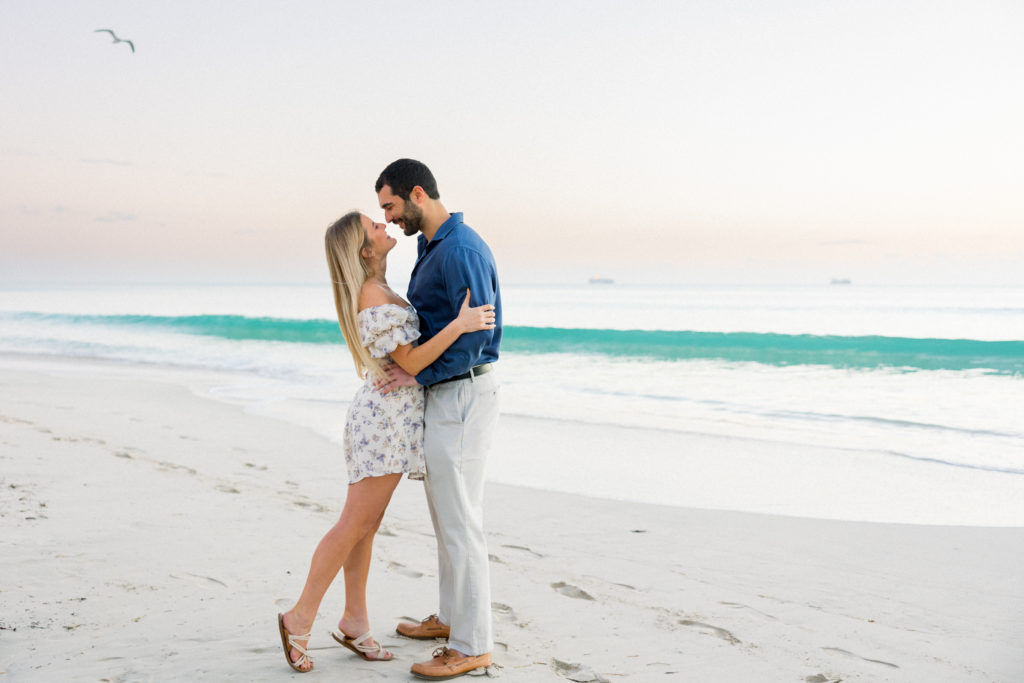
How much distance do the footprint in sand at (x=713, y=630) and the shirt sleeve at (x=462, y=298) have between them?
5.63 feet

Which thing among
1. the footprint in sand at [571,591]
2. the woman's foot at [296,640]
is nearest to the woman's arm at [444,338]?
the woman's foot at [296,640]

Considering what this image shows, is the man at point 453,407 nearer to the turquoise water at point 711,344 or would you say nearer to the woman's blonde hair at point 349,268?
the woman's blonde hair at point 349,268

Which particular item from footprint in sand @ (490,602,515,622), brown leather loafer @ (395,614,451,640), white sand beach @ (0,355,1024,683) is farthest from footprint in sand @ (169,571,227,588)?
footprint in sand @ (490,602,515,622)

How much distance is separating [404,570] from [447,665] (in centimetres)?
142

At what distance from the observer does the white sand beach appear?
124 inches

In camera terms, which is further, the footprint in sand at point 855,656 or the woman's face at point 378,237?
the footprint in sand at point 855,656

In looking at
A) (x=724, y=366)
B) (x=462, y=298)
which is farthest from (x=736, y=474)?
(x=724, y=366)

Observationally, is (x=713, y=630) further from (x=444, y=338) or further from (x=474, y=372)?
(x=444, y=338)

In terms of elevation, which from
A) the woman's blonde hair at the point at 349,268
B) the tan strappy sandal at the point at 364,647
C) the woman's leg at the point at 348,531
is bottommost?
the tan strappy sandal at the point at 364,647

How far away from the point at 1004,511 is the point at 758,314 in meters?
30.4

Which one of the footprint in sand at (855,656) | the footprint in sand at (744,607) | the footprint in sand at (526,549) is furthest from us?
the footprint in sand at (526,549)

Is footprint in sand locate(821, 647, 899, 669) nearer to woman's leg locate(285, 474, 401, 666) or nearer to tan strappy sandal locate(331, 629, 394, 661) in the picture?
tan strappy sandal locate(331, 629, 394, 661)

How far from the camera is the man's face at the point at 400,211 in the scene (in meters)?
3.02

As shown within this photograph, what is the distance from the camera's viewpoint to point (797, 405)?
12.2 metres
